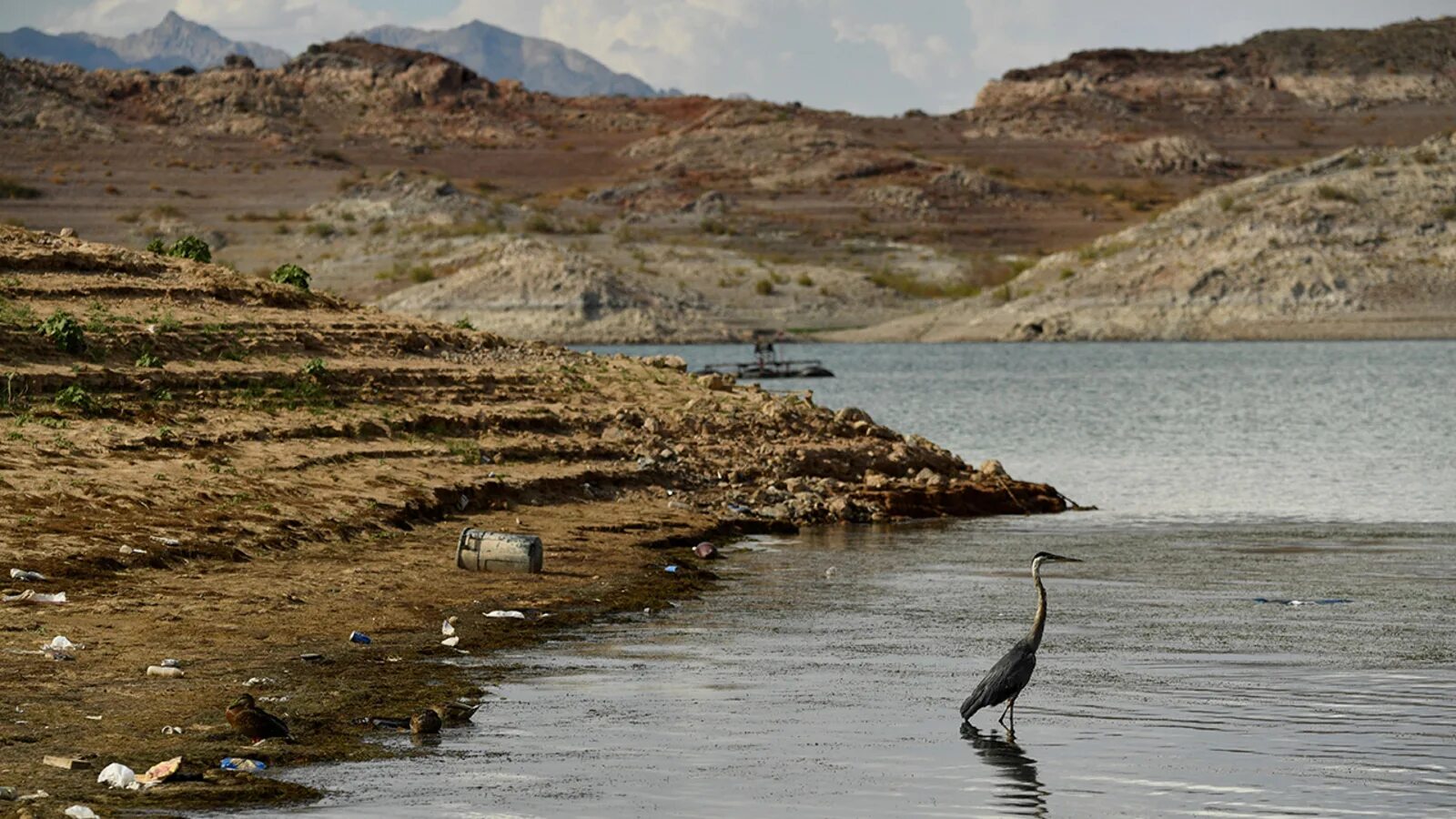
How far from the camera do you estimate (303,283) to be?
124ft

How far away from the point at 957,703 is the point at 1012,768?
96.7 inches

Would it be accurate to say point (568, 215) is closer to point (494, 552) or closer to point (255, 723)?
point (494, 552)

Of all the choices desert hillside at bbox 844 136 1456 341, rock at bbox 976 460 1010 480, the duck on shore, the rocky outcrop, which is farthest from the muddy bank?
desert hillside at bbox 844 136 1456 341

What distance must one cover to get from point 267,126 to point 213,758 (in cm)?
18872

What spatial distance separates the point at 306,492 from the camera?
24.9 m

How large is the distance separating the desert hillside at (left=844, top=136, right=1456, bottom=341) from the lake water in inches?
3739

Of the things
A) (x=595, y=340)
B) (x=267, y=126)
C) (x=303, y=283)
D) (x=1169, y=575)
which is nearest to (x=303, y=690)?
(x=1169, y=575)

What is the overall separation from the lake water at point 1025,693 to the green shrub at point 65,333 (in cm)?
1036

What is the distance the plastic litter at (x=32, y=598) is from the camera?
17222 mm

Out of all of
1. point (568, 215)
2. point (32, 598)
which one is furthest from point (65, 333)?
point (568, 215)

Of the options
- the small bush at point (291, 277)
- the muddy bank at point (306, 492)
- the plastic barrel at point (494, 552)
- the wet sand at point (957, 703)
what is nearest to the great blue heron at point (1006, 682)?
the wet sand at point (957, 703)

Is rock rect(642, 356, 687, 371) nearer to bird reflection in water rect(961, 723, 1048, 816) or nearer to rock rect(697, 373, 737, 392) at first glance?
rock rect(697, 373, 737, 392)

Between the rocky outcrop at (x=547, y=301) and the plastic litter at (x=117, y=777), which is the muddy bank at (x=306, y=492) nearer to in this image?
the plastic litter at (x=117, y=777)

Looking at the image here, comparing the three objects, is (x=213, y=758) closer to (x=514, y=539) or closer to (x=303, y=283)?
(x=514, y=539)
